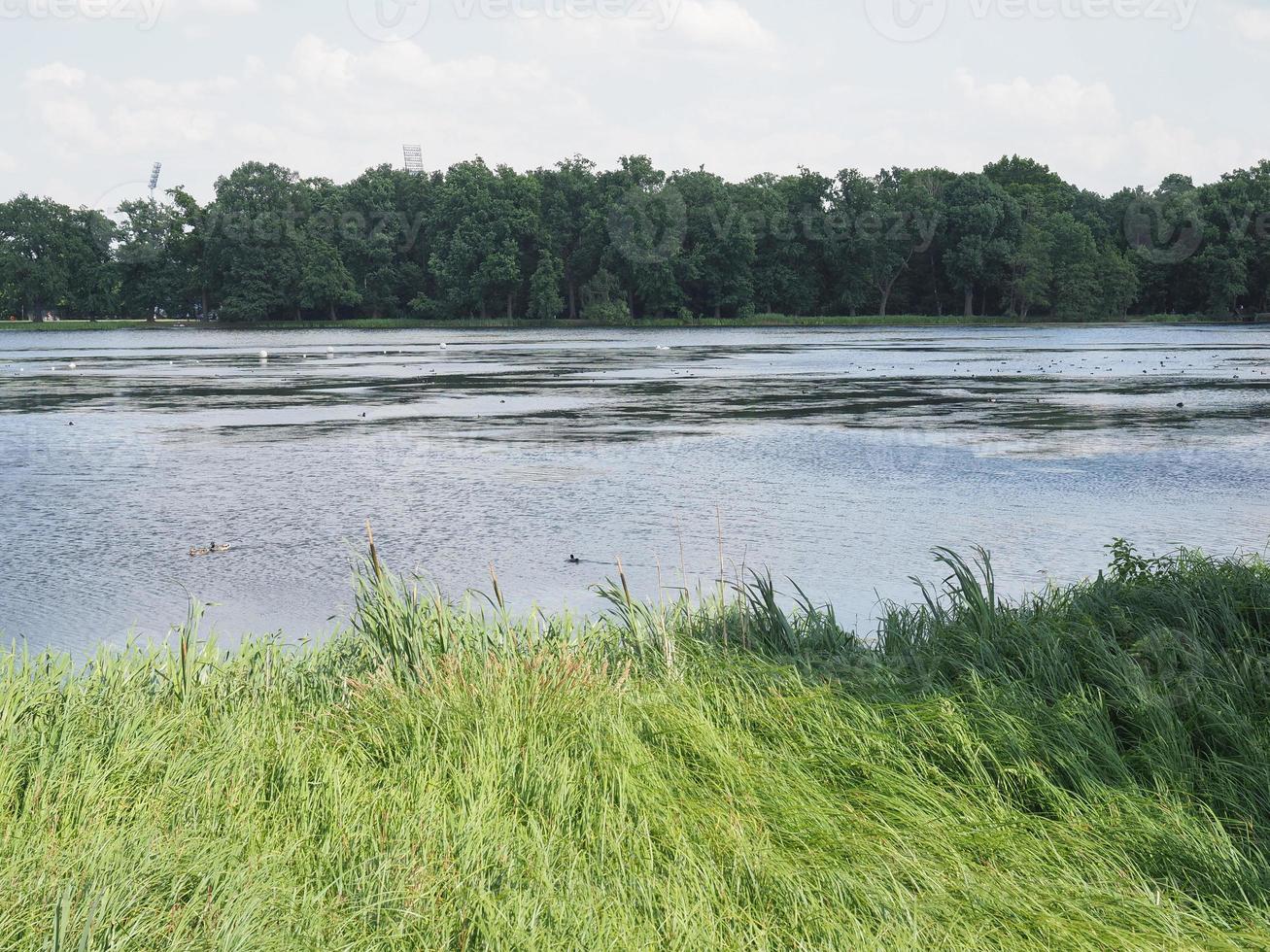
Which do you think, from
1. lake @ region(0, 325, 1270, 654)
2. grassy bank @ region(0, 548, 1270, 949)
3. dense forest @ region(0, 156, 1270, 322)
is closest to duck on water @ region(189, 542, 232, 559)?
A: lake @ region(0, 325, 1270, 654)

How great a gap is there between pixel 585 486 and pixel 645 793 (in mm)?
11029

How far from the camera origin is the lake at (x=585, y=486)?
10.4m

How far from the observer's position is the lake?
410 inches

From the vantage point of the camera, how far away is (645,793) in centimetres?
467

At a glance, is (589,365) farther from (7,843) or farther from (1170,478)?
(7,843)

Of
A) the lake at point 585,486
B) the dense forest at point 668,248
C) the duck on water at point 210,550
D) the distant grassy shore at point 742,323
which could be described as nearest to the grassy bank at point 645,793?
the lake at point 585,486

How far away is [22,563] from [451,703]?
7.64 m

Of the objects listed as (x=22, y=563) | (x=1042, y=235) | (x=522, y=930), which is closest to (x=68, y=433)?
(x=22, y=563)

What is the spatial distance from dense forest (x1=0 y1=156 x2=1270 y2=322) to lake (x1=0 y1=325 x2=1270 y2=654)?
2938 inches

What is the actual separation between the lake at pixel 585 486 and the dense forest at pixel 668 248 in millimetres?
74621

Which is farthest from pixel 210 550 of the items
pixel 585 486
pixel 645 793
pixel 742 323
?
pixel 742 323

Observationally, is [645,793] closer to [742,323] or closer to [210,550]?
[210,550]

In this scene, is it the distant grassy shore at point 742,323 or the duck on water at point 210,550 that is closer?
the duck on water at point 210,550

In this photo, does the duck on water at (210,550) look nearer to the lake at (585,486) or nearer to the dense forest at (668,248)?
the lake at (585,486)
